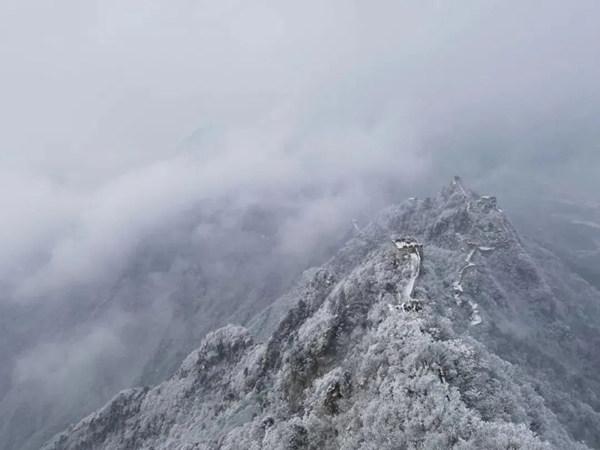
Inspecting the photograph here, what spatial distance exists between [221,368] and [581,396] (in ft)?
351

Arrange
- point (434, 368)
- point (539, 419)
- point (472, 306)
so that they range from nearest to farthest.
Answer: point (434, 368) < point (539, 419) < point (472, 306)

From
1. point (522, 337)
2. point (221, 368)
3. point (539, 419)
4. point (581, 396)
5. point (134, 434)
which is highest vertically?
point (539, 419)

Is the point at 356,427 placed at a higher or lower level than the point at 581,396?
higher

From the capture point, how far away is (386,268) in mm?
97938

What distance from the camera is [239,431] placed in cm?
9306

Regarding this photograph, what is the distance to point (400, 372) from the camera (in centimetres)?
6159

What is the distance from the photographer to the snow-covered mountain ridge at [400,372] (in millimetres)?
56531

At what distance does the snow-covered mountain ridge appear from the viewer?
185 ft

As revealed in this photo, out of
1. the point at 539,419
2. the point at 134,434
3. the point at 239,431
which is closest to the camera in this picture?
the point at 539,419

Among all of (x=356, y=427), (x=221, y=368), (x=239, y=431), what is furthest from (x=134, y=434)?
(x=356, y=427)

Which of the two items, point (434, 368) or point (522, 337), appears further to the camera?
point (522, 337)

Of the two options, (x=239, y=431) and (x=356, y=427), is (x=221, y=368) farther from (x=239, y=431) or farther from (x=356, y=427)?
(x=356, y=427)

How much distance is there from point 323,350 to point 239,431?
85.0 ft

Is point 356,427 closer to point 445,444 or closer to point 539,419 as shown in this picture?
point 445,444
